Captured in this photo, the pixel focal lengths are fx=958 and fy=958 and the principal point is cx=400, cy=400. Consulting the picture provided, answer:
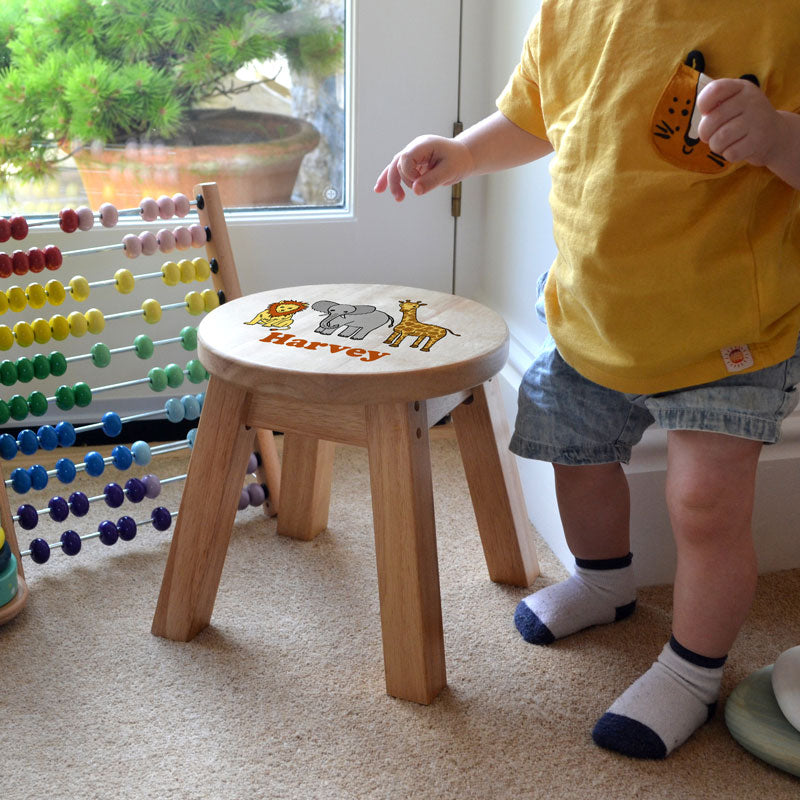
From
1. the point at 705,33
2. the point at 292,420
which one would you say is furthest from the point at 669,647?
the point at 705,33

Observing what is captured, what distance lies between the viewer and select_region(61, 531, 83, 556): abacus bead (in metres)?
1.00

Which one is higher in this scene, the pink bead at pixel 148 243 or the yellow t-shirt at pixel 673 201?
the yellow t-shirt at pixel 673 201

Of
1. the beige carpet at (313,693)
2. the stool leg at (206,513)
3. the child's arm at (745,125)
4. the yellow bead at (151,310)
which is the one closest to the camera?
the child's arm at (745,125)

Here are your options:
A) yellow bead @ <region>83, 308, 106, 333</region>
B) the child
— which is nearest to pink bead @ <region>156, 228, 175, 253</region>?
yellow bead @ <region>83, 308, 106, 333</region>

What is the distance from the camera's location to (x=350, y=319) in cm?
88

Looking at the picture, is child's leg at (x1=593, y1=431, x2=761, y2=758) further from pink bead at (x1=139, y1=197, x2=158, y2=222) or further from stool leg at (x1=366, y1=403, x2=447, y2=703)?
pink bead at (x1=139, y1=197, x2=158, y2=222)

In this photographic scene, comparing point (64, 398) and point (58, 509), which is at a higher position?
point (64, 398)

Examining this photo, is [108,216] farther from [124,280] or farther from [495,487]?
[495,487]

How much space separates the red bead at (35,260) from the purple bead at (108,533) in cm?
27

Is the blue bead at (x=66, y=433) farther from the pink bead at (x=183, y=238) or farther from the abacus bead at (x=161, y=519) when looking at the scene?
the pink bead at (x=183, y=238)

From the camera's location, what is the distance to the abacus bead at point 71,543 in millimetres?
998

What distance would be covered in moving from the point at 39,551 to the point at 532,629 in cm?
51

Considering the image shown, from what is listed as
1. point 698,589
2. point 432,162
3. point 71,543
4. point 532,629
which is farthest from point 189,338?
point 698,589

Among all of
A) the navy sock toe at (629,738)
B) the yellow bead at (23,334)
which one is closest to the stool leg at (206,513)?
the yellow bead at (23,334)
